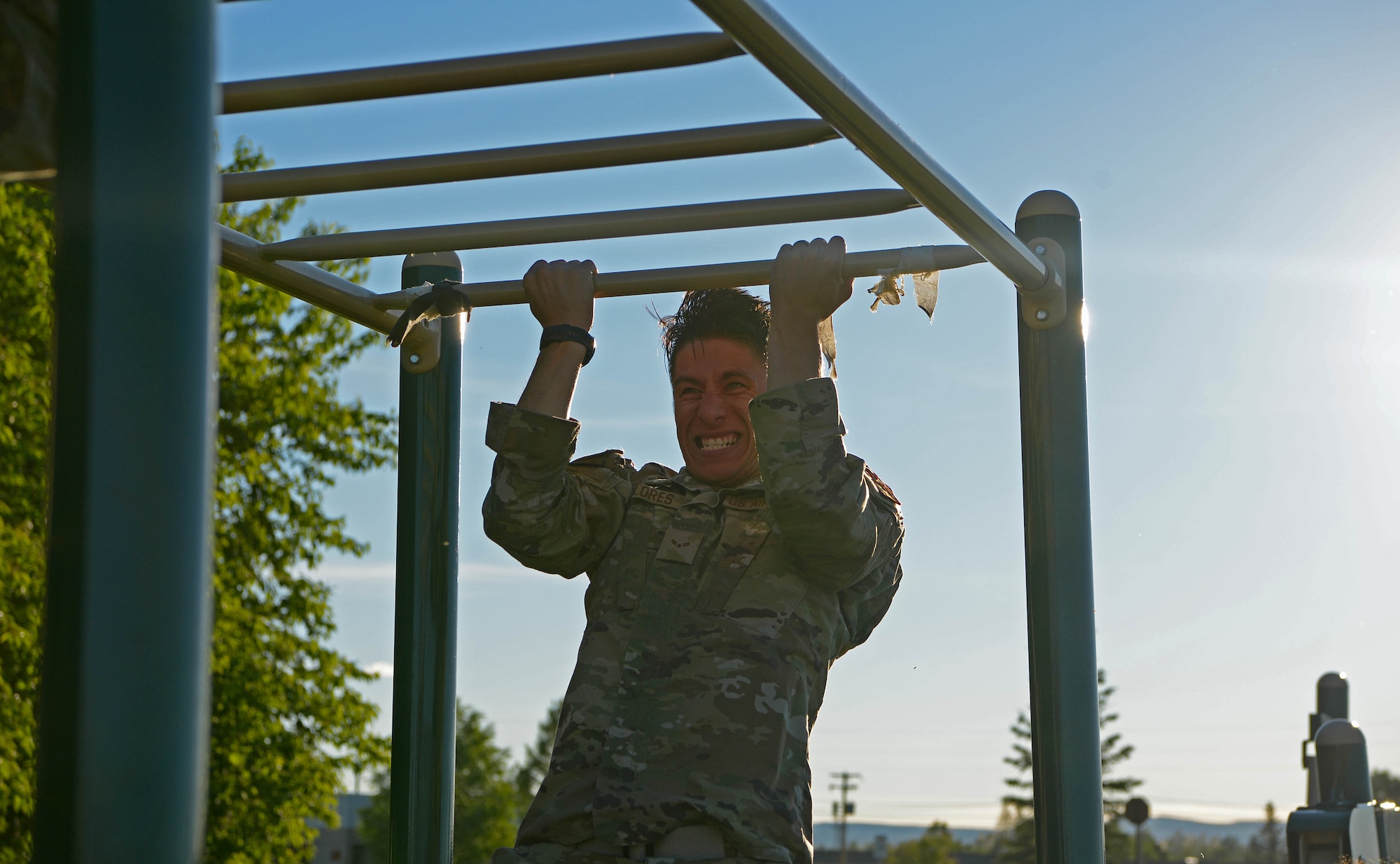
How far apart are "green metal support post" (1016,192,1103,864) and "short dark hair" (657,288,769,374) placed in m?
0.47

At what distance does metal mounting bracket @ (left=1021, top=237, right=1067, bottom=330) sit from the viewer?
2512mm

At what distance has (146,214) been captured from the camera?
85cm

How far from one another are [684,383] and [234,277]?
36.9 ft

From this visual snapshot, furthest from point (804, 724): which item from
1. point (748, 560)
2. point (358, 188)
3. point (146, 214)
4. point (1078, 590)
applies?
point (146, 214)

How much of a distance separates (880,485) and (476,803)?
185 ft

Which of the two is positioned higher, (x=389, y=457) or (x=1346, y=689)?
(x=389, y=457)

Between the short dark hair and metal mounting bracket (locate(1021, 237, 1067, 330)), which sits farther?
the short dark hair

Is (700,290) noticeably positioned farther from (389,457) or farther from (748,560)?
(389,457)

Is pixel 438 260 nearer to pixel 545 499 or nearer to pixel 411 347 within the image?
pixel 411 347

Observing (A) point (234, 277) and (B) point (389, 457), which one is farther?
(B) point (389, 457)

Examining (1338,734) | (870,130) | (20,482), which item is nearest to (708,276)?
(870,130)

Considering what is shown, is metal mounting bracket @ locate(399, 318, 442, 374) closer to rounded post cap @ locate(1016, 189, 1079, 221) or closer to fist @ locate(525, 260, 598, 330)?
fist @ locate(525, 260, 598, 330)

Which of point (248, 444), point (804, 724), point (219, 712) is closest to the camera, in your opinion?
point (804, 724)

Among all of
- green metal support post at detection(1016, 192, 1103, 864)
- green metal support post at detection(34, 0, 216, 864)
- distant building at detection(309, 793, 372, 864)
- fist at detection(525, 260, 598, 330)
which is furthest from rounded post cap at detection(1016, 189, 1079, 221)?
distant building at detection(309, 793, 372, 864)
